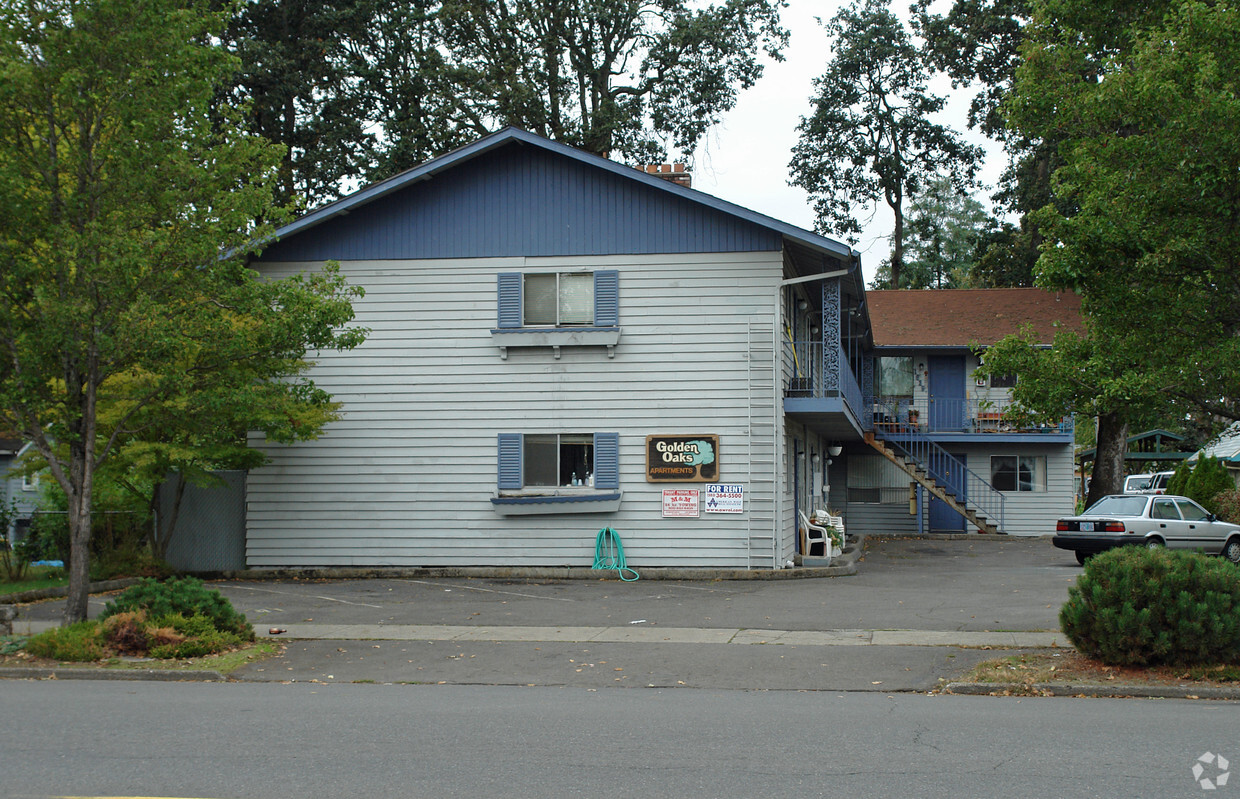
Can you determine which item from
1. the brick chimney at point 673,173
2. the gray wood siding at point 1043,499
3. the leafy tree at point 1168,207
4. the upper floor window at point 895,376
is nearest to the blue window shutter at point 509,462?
the brick chimney at point 673,173

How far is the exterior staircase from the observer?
29.3 meters

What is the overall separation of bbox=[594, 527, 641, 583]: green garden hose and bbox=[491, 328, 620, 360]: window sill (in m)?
3.19

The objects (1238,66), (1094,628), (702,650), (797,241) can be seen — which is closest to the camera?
(1094,628)

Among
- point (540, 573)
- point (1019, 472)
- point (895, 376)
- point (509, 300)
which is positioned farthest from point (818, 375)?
point (1019, 472)

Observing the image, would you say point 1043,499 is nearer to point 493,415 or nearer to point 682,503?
point 682,503

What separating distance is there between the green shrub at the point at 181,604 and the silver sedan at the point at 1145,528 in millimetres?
16296

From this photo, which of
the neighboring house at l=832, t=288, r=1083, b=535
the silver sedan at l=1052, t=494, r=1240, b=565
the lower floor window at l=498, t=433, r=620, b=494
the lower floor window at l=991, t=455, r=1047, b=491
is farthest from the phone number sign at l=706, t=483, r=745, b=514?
the lower floor window at l=991, t=455, r=1047, b=491

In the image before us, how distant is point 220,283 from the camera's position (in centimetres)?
1301

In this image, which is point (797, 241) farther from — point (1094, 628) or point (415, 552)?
point (1094, 628)

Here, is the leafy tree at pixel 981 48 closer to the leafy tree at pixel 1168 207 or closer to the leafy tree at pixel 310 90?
the leafy tree at pixel 310 90

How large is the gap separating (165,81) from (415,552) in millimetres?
10016

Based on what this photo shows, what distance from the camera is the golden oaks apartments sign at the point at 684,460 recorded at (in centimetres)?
1952

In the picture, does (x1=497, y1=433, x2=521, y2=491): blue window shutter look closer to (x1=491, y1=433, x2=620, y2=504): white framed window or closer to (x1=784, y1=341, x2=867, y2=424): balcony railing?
(x1=491, y1=433, x2=620, y2=504): white framed window

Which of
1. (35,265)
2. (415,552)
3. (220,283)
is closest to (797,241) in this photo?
(415,552)
